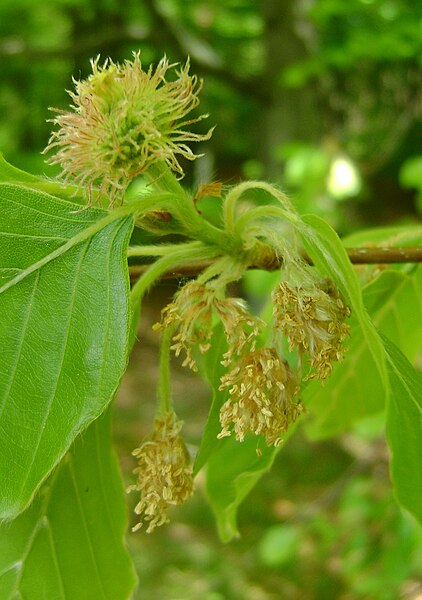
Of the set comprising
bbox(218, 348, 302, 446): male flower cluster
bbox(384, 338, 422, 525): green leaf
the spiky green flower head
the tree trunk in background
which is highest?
the tree trunk in background

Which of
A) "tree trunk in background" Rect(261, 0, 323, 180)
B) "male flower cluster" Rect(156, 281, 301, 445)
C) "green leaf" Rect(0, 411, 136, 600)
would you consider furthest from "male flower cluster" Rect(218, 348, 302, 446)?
"tree trunk in background" Rect(261, 0, 323, 180)

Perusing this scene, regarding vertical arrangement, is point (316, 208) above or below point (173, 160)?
above

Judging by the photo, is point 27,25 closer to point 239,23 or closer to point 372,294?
point 239,23

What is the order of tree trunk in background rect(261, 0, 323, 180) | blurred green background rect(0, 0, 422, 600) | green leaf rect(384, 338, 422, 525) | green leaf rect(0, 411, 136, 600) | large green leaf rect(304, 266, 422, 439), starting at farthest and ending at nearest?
tree trunk in background rect(261, 0, 323, 180) < blurred green background rect(0, 0, 422, 600) < large green leaf rect(304, 266, 422, 439) < green leaf rect(0, 411, 136, 600) < green leaf rect(384, 338, 422, 525)

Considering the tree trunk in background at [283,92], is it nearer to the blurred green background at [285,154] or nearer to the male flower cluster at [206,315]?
the blurred green background at [285,154]

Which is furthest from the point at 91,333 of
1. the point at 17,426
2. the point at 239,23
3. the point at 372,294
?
the point at 239,23

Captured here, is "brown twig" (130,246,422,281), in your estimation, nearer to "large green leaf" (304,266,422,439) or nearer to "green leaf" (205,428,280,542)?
"large green leaf" (304,266,422,439)

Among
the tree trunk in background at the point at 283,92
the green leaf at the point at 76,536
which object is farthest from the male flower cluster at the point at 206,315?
the tree trunk in background at the point at 283,92
